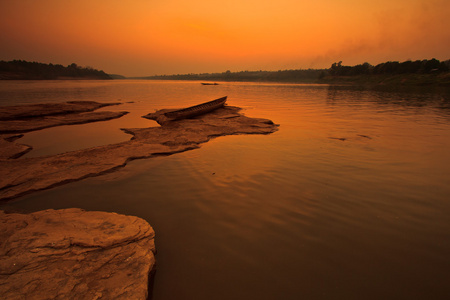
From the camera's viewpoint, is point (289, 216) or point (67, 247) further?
point (289, 216)

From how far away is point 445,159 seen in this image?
5441 mm

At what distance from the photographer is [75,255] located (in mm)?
2262

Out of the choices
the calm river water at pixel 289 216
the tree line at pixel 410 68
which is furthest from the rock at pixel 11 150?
the tree line at pixel 410 68

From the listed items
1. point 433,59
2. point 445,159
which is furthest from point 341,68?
point 445,159

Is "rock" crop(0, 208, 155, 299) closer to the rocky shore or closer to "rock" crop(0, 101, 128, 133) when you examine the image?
the rocky shore

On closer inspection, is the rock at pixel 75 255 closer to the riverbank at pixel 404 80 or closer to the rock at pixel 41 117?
the rock at pixel 41 117

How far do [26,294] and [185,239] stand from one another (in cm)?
153

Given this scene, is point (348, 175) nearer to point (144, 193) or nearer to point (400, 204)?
point (400, 204)

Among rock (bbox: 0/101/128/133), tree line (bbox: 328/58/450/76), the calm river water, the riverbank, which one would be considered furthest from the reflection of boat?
tree line (bbox: 328/58/450/76)

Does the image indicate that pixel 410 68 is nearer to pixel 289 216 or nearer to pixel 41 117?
pixel 289 216

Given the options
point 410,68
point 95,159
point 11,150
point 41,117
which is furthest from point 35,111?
point 410,68

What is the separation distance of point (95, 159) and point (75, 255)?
144 inches

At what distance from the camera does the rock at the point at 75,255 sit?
6.14ft

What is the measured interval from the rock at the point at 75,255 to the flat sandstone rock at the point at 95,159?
1.25m
